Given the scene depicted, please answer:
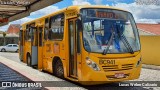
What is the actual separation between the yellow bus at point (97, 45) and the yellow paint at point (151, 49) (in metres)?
10.00

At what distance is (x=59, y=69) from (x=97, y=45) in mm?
2783

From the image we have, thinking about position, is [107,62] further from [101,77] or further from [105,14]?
[105,14]

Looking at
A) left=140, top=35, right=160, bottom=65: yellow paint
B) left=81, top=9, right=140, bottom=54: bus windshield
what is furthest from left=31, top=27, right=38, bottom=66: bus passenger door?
left=140, top=35, right=160, bottom=65: yellow paint

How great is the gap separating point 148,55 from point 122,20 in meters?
11.4

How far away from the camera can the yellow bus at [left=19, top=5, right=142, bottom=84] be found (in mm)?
8820

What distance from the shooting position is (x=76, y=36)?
376 inches

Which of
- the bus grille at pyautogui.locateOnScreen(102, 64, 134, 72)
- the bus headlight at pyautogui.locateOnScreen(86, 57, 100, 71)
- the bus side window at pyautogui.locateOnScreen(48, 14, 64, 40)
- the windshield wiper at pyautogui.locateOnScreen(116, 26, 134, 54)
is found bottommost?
the bus grille at pyautogui.locateOnScreen(102, 64, 134, 72)

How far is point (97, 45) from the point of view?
29.5ft

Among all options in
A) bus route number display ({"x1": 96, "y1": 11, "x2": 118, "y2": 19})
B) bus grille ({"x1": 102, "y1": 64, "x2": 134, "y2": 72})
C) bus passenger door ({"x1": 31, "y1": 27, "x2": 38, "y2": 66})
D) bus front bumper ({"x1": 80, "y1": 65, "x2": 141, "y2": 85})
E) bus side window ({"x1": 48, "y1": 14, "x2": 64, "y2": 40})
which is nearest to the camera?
bus front bumper ({"x1": 80, "y1": 65, "x2": 141, "y2": 85})

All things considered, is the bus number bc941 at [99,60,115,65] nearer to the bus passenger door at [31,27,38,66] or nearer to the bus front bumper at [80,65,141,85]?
the bus front bumper at [80,65,141,85]

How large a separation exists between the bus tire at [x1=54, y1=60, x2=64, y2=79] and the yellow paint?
9872 millimetres

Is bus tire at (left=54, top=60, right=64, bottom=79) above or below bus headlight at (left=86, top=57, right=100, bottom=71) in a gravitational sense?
below

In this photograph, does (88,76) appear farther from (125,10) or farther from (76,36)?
(125,10)

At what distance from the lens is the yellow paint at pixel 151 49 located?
19.5 meters
